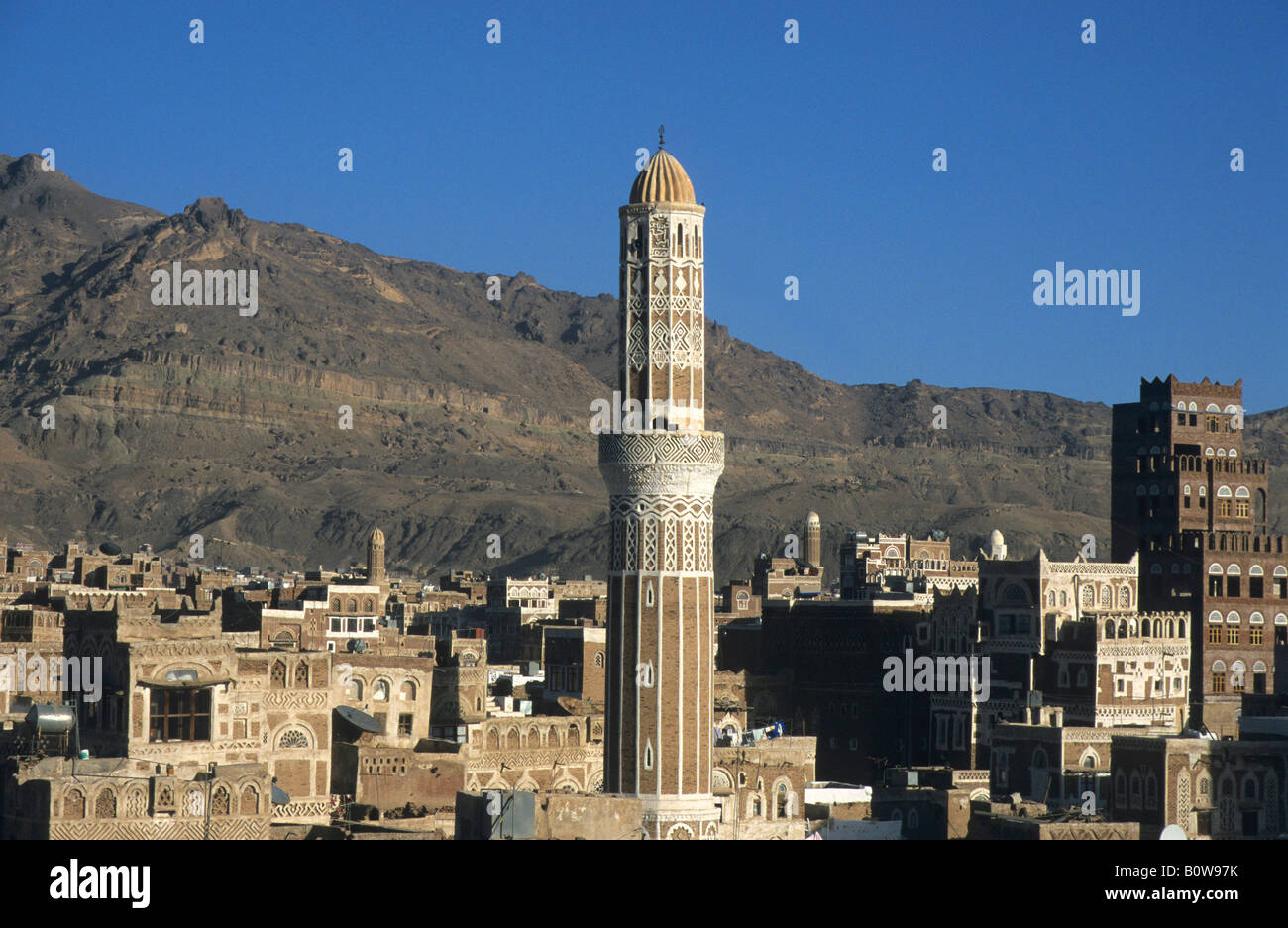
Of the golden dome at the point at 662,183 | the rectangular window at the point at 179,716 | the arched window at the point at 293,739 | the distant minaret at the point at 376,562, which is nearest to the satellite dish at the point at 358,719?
the arched window at the point at 293,739

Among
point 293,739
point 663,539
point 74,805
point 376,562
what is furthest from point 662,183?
point 376,562

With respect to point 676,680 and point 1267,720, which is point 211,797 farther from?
point 1267,720

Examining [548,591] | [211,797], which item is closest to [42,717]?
[211,797]

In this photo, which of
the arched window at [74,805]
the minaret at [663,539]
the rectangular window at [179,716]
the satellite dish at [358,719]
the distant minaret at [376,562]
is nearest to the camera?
the arched window at [74,805]

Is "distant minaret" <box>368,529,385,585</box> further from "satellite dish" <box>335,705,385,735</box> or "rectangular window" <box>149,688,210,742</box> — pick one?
"rectangular window" <box>149,688,210,742</box>

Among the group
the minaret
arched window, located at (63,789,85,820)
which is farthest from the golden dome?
arched window, located at (63,789,85,820)

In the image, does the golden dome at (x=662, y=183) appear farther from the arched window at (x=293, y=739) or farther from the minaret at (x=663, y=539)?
the arched window at (x=293, y=739)
